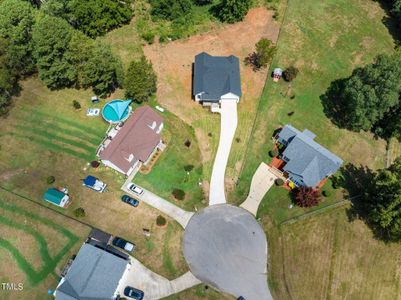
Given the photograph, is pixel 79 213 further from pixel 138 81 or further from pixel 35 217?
pixel 138 81

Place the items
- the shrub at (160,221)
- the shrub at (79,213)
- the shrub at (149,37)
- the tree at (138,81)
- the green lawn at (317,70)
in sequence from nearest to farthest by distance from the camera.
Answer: the shrub at (160,221) → the shrub at (79,213) → the tree at (138,81) → the green lawn at (317,70) → the shrub at (149,37)

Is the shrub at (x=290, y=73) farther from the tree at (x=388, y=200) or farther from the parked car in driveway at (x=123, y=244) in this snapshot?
the parked car in driveway at (x=123, y=244)

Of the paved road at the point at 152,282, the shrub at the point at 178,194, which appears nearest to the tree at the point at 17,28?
the shrub at the point at 178,194

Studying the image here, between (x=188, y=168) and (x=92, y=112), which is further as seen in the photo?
(x=92, y=112)

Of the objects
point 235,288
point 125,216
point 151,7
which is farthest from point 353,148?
point 151,7

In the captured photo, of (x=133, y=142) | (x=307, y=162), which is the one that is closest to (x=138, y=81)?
(x=133, y=142)

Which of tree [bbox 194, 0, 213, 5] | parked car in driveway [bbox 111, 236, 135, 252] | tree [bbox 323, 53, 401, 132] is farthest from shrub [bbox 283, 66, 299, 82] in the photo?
parked car in driveway [bbox 111, 236, 135, 252]

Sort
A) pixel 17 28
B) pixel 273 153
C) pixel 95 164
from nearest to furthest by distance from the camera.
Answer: pixel 95 164, pixel 273 153, pixel 17 28
